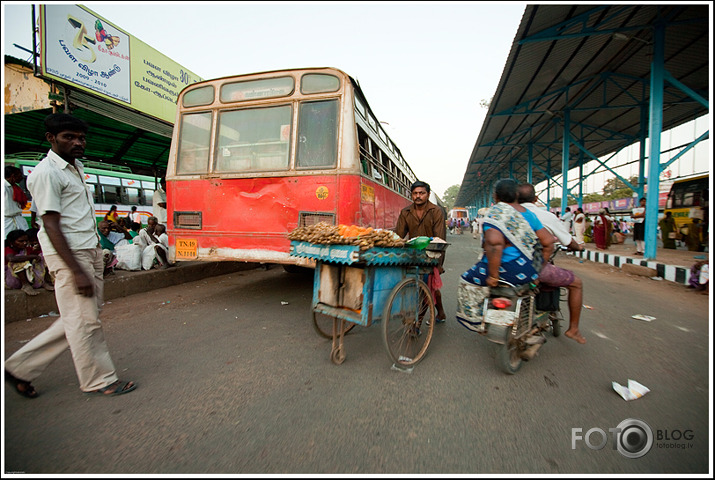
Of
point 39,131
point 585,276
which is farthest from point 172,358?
point 39,131

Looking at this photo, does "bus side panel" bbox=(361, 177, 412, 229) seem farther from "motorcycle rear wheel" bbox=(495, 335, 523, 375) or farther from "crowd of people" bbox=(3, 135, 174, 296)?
"crowd of people" bbox=(3, 135, 174, 296)

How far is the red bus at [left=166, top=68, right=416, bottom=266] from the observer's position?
4.40 metres

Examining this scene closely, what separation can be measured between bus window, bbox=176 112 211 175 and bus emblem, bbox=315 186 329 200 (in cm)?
177

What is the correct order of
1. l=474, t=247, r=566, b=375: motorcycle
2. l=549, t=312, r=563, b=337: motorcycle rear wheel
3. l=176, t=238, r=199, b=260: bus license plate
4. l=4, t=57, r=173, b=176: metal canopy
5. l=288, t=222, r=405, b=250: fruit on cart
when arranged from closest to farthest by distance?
l=288, t=222, r=405, b=250: fruit on cart, l=474, t=247, r=566, b=375: motorcycle, l=549, t=312, r=563, b=337: motorcycle rear wheel, l=176, t=238, r=199, b=260: bus license plate, l=4, t=57, r=173, b=176: metal canopy

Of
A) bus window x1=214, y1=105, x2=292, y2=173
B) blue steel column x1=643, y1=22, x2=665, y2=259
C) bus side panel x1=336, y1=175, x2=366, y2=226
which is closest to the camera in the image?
bus side panel x1=336, y1=175, x2=366, y2=226

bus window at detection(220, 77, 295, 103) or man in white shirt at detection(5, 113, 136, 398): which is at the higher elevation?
bus window at detection(220, 77, 295, 103)

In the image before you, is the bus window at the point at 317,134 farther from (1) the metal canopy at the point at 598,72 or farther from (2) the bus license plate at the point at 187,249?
(1) the metal canopy at the point at 598,72

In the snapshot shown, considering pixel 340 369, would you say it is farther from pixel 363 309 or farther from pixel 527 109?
pixel 527 109

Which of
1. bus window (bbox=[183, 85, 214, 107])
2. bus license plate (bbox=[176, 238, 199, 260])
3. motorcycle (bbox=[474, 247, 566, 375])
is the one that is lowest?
motorcycle (bbox=[474, 247, 566, 375])

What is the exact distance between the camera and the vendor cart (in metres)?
2.68

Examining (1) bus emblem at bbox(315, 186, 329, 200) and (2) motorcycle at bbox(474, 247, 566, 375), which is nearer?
(2) motorcycle at bbox(474, 247, 566, 375)

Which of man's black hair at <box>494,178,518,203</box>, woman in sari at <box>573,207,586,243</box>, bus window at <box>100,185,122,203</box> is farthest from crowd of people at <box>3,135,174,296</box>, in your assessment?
woman in sari at <box>573,207,586,243</box>

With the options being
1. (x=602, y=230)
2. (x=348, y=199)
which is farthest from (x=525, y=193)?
(x=602, y=230)

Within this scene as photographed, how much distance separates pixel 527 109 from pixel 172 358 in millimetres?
14264
